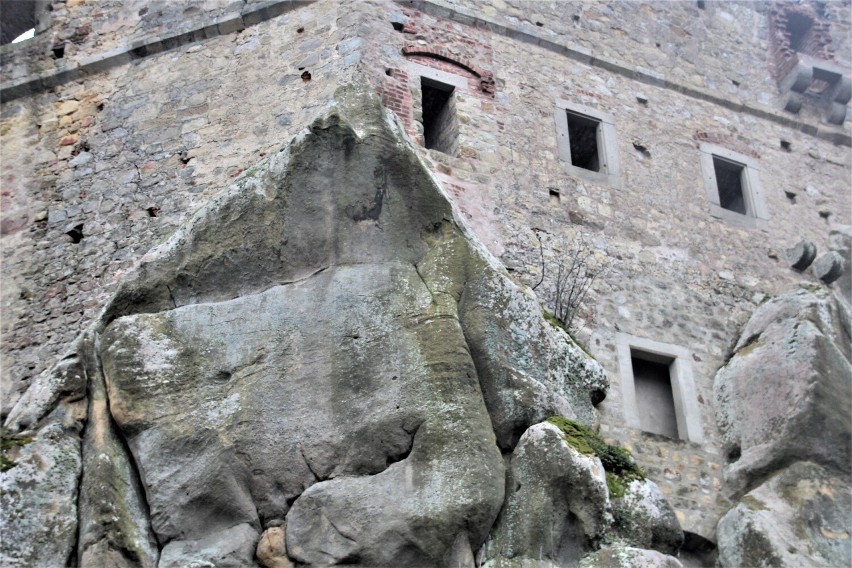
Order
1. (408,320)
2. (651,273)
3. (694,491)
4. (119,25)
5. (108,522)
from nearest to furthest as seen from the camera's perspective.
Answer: (108,522), (408,320), (694,491), (651,273), (119,25)

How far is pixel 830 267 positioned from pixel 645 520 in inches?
228

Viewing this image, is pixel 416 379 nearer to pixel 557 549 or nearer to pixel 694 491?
pixel 557 549

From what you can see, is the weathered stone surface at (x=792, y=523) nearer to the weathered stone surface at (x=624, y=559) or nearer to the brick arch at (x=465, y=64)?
the weathered stone surface at (x=624, y=559)

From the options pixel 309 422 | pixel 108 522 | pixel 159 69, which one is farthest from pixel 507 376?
pixel 159 69

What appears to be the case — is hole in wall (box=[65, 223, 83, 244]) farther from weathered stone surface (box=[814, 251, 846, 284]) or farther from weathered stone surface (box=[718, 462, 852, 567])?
weathered stone surface (box=[814, 251, 846, 284])

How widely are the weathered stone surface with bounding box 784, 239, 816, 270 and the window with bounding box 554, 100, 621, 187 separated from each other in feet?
6.97

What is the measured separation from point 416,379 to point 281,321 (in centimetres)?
118

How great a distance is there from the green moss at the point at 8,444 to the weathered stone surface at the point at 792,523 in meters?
5.93

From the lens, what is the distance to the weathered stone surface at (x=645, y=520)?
9328 millimetres

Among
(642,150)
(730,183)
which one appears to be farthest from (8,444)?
(730,183)

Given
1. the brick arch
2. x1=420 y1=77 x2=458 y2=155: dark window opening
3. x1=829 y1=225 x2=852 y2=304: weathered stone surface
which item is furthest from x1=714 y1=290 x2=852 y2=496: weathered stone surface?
the brick arch

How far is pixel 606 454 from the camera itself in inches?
384

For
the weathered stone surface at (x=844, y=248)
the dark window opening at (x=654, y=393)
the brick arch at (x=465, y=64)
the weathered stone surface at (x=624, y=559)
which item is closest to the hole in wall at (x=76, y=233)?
the brick arch at (x=465, y=64)

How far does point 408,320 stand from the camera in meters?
9.70
